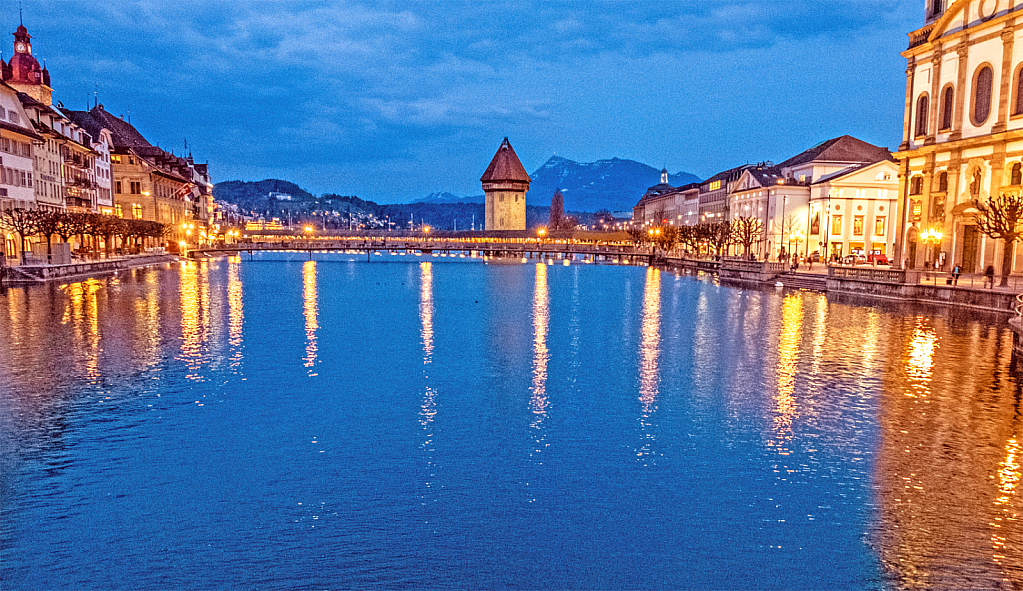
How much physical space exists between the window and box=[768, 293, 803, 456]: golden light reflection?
155 ft

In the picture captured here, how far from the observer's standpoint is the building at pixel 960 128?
130ft

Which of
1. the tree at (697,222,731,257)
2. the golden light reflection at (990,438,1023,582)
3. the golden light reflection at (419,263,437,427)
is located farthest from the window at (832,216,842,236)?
the golden light reflection at (990,438,1023,582)

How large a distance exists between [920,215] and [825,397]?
38069 mm

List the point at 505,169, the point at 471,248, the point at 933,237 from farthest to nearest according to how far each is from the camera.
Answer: the point at 505,169 < the point at 471,248 < the point at 933,237

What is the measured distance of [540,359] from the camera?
63.8 feet

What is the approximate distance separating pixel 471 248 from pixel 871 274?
81252mm

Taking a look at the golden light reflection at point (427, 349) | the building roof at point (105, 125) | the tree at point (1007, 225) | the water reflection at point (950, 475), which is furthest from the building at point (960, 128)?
the building roof at point (105, 125)

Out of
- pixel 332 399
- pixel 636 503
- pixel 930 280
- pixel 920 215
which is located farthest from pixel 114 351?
pixel 920 215

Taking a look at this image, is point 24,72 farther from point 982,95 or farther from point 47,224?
point 982,95

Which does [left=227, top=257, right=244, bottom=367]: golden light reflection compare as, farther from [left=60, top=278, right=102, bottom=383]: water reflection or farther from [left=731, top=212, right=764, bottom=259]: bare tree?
[left=731, top=212, right=764, bottom=259]: bare tree

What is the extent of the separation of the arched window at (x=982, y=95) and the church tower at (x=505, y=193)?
322 ft

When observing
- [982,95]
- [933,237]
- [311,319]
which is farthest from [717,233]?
[311,319]

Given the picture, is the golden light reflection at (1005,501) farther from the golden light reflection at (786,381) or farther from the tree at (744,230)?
the tree at (744,230)

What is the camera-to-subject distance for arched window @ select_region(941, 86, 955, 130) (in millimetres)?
44344
